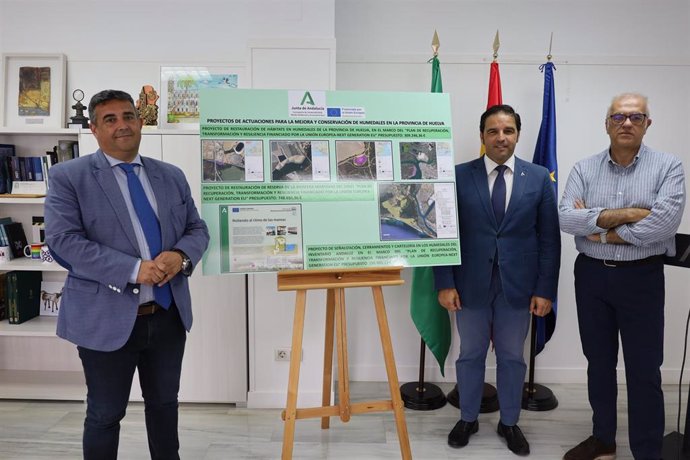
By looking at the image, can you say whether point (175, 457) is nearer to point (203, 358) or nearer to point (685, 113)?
point (203, 358)

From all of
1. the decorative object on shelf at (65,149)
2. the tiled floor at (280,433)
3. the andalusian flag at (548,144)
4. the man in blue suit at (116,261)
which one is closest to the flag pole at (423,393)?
the tiled floor at (280,433)

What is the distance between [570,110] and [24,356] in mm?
4031

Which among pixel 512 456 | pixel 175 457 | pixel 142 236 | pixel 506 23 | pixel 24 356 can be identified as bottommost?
pixel 512 456

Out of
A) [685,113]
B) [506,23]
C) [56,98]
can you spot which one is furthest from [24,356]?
[685,113]

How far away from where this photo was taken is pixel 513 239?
2.32 metres

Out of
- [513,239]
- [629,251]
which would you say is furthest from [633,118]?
[513,239]

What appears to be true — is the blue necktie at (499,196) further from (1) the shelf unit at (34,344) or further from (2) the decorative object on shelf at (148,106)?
(1) the shelf unit at (34,344)

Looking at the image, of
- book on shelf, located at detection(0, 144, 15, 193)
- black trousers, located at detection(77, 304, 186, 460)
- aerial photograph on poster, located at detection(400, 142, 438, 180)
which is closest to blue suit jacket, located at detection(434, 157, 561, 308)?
aerial photograph on poster, located at detection(400, 142, 438, 180)

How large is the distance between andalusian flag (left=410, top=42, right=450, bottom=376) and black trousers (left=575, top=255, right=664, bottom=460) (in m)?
0.85

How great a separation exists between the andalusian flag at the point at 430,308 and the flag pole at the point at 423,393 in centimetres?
7

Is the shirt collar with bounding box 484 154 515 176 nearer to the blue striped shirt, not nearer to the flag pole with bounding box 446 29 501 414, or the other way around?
the blue striped shirt

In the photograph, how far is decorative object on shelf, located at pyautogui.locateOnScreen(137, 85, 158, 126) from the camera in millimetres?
2906

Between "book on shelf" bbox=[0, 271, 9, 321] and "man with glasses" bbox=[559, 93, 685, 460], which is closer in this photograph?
"man with glasses" bbox=[559, 93, 685, 460]

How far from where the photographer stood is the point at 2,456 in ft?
7.93
